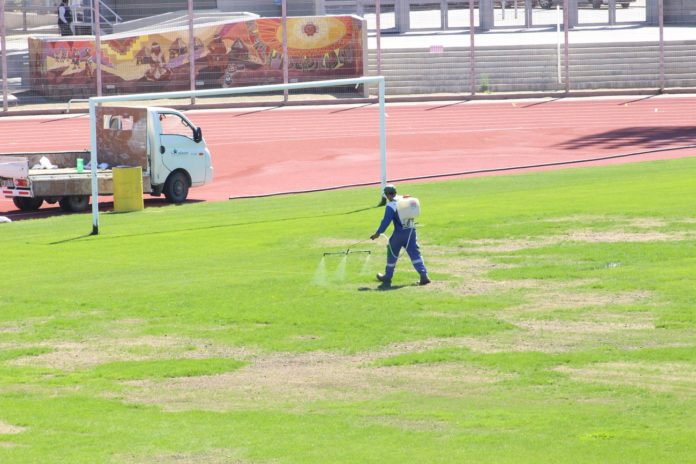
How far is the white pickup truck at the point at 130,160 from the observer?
2658cm

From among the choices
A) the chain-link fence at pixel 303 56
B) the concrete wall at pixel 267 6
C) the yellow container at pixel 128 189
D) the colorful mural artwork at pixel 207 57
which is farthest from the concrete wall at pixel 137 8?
the yellow container at pixel 128 189

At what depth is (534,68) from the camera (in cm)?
4759

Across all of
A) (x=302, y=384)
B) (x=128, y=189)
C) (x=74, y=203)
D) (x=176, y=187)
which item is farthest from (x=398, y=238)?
(x=176, y=187)

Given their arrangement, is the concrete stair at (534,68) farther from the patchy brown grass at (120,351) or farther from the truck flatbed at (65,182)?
the patchy brown grass at (120,351)

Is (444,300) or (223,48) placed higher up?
(223,48)

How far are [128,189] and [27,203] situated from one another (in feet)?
8.36

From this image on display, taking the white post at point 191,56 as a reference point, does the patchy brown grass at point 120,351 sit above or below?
below

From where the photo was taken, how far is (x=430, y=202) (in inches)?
1003

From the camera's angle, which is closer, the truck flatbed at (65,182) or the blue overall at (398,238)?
the blue overall at (398,238)

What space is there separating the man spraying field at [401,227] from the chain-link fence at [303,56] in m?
26.9

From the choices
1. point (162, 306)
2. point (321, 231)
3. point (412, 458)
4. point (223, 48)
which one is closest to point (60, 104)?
point (223, 48)

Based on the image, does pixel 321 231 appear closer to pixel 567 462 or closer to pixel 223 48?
pixel 567 462

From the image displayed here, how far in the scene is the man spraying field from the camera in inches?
660

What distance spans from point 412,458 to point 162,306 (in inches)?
281
